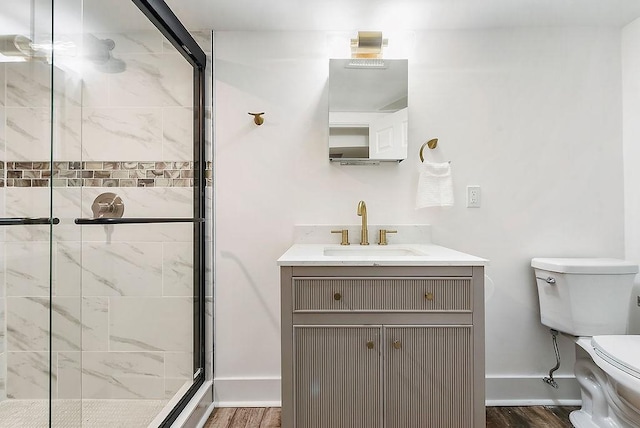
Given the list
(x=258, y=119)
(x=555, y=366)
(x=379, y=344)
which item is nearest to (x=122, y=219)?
(x=258, y=119)

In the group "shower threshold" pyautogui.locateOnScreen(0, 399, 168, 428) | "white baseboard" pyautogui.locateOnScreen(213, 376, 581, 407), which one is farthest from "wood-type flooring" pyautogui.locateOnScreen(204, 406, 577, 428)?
"shower threshold" pyautogui.locateOnScreen(0, 399, 168, 428)

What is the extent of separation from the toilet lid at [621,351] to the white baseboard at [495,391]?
1.92 ft

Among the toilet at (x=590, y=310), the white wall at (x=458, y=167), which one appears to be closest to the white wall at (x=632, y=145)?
the white wall at (x=458, y=167)

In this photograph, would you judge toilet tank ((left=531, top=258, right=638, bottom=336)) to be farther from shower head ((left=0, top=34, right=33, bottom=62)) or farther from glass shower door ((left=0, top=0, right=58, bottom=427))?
shower head ((left=0, top=34, right=33, bottom=62))

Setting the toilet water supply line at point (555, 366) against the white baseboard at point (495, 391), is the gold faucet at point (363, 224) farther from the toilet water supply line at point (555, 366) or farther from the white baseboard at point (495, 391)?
the toilet water supply line at point (555, 366)

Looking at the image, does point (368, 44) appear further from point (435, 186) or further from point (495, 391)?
point (495, 391)

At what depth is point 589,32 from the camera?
2102 mm

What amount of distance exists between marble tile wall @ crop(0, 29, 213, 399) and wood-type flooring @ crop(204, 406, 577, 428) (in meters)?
0.27

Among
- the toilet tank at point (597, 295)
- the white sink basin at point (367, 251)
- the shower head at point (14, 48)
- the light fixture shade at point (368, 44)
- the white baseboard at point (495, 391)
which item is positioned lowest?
the white baseboard at point (495, 391)

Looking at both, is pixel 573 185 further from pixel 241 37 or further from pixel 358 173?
pixel 241 37

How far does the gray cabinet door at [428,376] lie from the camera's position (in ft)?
4.80

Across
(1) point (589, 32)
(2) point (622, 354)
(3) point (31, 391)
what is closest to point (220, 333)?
(3) point (31, 391)

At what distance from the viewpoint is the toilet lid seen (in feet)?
4.62

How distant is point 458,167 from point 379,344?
3.62ft
